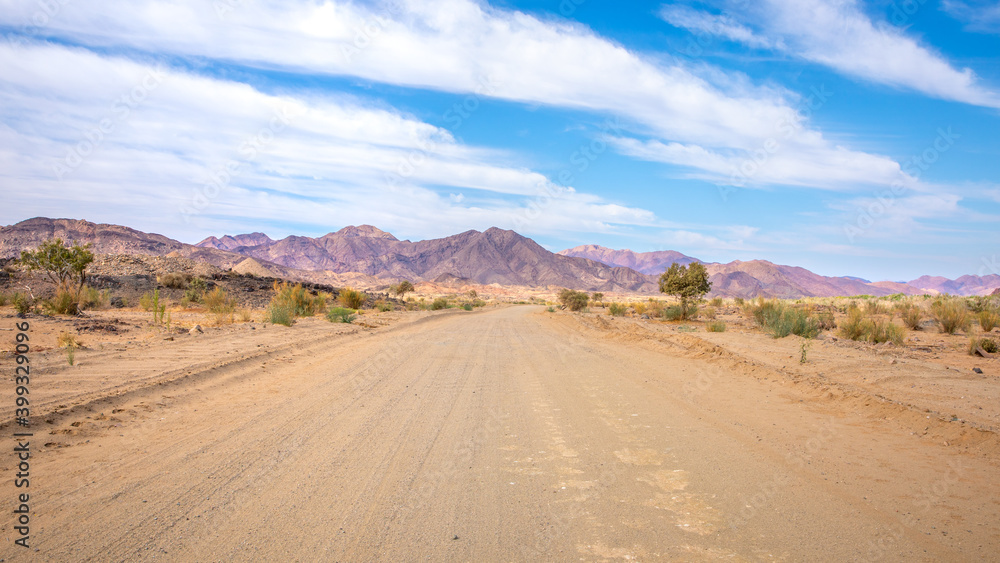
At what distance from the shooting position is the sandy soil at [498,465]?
11.2 feet

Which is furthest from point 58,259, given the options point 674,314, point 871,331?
point 871,331

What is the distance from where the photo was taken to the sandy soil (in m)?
3.43

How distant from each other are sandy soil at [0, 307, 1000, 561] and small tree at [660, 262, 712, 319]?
21.8 meters

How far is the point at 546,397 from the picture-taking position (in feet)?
26.2

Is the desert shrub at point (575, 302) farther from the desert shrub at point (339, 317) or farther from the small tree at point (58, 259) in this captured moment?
the small tree at point (58, 259)

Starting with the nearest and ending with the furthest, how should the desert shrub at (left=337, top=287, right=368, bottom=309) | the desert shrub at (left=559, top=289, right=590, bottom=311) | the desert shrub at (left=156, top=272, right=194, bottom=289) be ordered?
the desert shrub at (left=156, top=272, right=194, bottom=289) → the desert shrub at (left=337, top=287, right=368, bottom=309) → the desert shrub at (left=559, top=289, right=590, bottom=311)

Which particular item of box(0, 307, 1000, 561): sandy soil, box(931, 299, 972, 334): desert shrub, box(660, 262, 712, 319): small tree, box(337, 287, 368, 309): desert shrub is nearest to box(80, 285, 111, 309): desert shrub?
box(337, 287, 368, 309): desert shrub

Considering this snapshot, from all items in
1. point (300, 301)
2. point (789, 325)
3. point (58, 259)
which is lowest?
point (300, 301)

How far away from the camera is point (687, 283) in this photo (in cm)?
3186

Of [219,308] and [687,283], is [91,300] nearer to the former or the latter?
[219,308]

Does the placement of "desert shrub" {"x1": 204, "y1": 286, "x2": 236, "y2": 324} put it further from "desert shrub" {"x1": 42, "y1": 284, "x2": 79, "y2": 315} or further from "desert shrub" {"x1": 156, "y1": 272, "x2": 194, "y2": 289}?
"desert shrub" {"x1": 156, "y1": 272, "x2": 194, "y2": 289}

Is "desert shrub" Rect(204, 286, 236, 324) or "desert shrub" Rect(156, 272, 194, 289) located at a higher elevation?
"desert shrub" Rect(156, 272, 194, 289)

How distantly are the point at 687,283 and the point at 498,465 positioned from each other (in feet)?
97.7

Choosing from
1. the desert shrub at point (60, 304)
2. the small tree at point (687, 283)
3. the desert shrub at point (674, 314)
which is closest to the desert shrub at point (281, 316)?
the desert shrub at point (60, 304)
